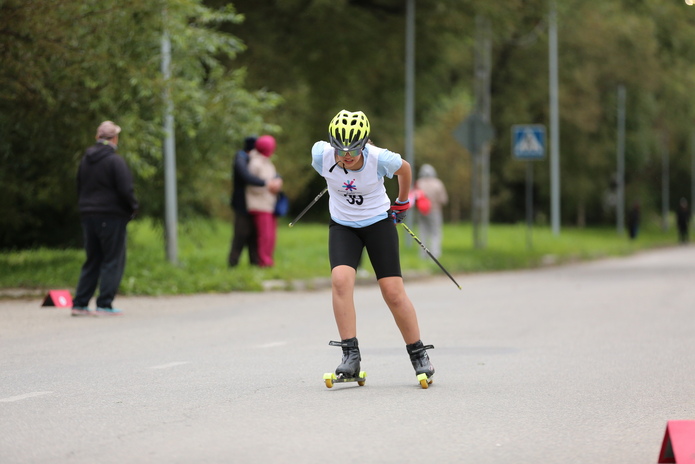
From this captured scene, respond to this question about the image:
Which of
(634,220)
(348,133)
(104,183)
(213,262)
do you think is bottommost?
(634,220)

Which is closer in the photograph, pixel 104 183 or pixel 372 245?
pixel 372 245

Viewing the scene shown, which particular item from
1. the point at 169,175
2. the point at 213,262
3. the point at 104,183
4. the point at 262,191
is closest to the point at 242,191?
the point at 262,191

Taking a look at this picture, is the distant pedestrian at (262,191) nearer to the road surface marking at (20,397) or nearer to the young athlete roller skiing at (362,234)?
the young athlete roller skiing at (362,234)

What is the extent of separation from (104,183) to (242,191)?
5.86m

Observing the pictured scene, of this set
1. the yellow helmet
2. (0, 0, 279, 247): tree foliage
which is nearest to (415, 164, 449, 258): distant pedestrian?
(0, 0, 279, 247): tree foliage

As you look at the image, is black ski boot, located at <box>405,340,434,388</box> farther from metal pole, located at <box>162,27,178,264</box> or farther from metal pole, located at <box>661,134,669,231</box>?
metal pole, located at <box>661,134,669,231</box>

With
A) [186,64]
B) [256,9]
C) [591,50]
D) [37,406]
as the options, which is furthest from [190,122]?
[591,50]

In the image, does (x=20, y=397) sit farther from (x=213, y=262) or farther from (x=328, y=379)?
(x=213, y=262)

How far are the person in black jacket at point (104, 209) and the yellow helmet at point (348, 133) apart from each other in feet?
18.1

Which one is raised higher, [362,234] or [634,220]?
[362,234]

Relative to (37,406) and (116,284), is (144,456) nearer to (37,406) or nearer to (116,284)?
(37,406)

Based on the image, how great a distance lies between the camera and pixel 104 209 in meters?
13.1

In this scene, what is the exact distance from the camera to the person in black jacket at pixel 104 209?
13.1 m

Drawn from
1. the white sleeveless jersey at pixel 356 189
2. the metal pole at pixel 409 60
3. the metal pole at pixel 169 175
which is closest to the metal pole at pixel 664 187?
the metal pole at pixel 409 60
